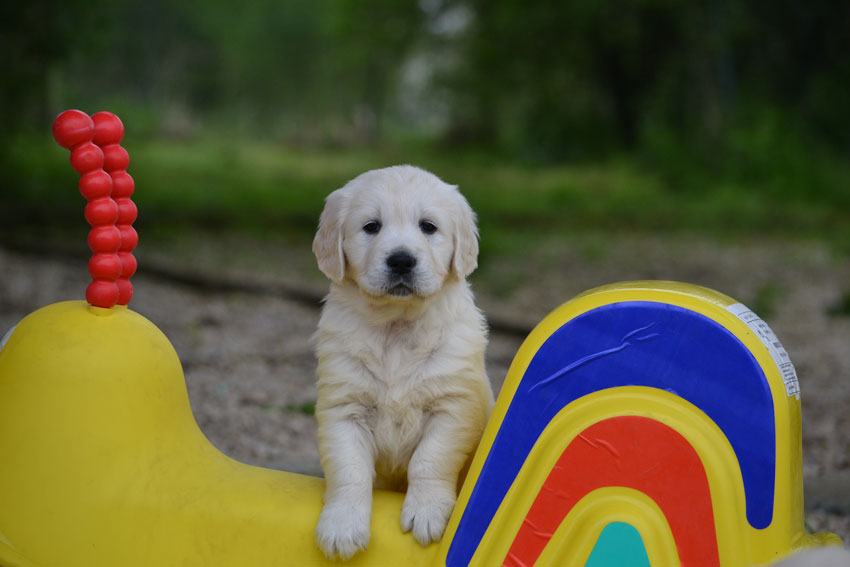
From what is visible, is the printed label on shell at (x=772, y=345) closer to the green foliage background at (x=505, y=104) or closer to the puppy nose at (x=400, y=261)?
the puppy nose at (x=400, y=261)

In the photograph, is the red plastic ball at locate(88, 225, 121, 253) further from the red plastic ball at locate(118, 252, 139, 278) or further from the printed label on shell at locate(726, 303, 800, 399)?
the printed label on shell at locate(726, 303, 800, 399)

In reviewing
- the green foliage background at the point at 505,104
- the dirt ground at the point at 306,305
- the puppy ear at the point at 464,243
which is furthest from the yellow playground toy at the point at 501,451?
the green foliage background at the point at 505,104

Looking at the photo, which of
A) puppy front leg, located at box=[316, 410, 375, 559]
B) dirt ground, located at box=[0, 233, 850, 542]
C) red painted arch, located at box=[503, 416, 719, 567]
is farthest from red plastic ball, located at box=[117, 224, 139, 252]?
dirt ground, located at box=[0, 233, 850, 542]

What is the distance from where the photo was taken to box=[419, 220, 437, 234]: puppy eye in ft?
8.47

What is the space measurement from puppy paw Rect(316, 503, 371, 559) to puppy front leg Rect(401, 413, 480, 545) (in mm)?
122

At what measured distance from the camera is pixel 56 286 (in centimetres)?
845

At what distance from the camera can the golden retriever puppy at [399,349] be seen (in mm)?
2455

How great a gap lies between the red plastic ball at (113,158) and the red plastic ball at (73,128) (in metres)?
0.07

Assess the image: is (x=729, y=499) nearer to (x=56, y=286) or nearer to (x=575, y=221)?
(x=56, y=286)

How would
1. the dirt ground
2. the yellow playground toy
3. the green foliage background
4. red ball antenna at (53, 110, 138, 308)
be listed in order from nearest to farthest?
1. the yellow playground toy
2. red ball antenna at (53, 110, 138, 308)
3. the dirt ground
4. the green foliage background

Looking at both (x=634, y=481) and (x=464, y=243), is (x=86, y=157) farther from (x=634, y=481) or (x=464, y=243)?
(x=634, y=481)

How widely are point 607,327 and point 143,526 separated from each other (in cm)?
137

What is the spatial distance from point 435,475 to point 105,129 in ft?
4.54

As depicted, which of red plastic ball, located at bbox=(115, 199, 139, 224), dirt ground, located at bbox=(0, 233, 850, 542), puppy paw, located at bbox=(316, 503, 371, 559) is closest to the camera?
puppy paw, located at bbox=(316, 503, 371, 559)
